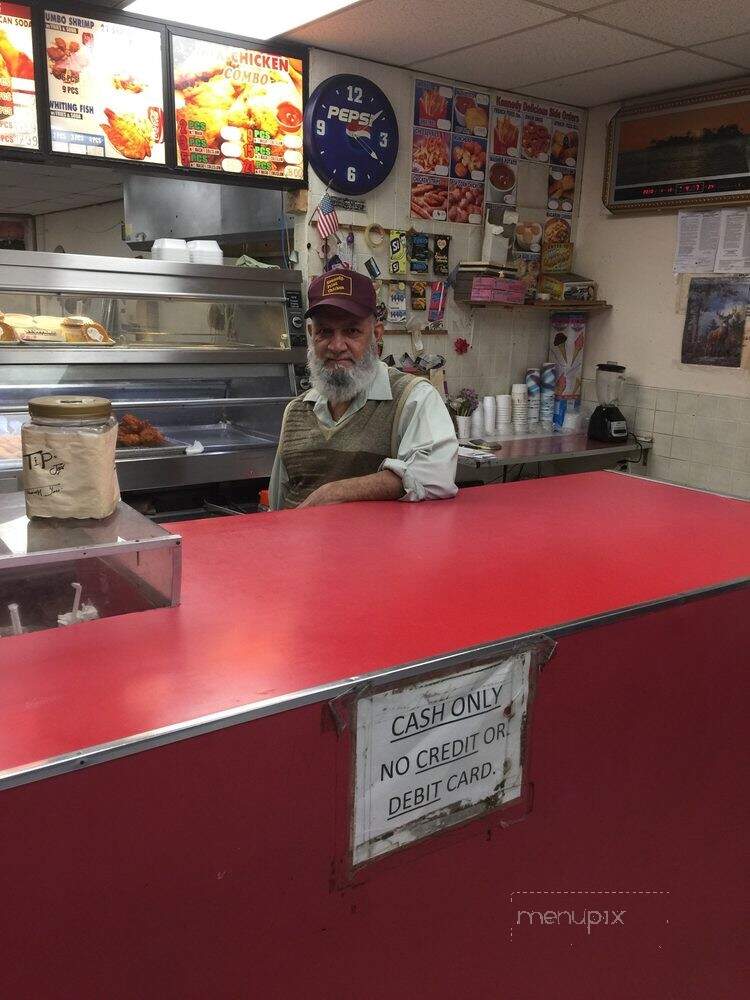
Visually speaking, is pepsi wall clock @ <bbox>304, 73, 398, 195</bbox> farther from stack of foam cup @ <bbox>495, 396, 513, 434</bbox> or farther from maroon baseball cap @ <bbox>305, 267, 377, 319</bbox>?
maroon baseball cap @ <bbox>305, 267, 377, 319</bbox>

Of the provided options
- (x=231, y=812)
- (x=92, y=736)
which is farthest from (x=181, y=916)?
(x=92, y=736)

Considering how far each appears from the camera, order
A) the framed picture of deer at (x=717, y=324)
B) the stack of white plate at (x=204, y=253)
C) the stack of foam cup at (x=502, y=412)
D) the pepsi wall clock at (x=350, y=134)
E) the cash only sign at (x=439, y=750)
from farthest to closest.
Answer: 1. the stack of foam cup at (x=502, y=412)
2. the framed picture of deer at (x=717, y=324)
3. the pepsi wall clock at (x=350, y=134)
4. the stack of white plate at (x=204, y=253)
5. the cash only sign at (x=439, y=750)

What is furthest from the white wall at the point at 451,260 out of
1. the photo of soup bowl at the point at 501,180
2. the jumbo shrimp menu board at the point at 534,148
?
the jumbo shrimp menu board at the point at 534,148

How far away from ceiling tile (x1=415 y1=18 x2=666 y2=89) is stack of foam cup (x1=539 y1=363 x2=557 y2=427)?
1715 mm

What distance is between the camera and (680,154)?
478 centimetres

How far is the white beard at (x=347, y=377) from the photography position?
273cm

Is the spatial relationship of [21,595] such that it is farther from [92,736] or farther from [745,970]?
[745,970]

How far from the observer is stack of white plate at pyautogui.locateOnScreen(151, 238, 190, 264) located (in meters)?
3.71

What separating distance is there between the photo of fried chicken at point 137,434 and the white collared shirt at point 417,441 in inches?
31.2

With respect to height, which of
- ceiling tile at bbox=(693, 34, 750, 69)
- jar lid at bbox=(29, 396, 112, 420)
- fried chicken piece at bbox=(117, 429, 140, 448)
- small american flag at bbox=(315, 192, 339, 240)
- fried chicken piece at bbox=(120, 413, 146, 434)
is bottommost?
fried chicken piece at bbox=(117, 429, 140, 448)

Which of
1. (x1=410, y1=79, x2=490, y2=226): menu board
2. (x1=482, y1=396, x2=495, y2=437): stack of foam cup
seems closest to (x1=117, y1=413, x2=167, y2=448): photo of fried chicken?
(x1=410, y1=79, x2=490, y2=226): menu board

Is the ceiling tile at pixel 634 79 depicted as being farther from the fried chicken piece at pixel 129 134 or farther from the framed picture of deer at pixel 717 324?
the fried chicken piece at pixel 129 134

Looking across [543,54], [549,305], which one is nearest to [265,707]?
[543,54]

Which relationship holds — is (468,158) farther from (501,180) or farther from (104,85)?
(104,85)
